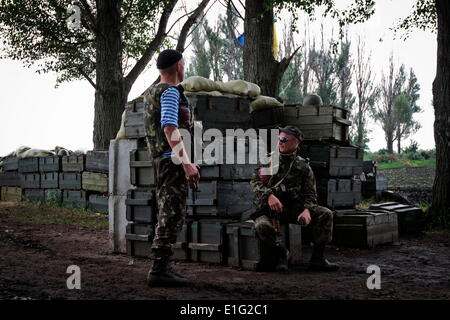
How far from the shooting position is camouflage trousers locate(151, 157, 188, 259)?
4.90m

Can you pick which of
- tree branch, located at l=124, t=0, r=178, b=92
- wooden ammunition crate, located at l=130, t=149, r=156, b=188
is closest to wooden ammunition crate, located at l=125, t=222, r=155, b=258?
wooden ammunition crate, located at l=130, t=149, r=156, b=188

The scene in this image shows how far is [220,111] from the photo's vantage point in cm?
783

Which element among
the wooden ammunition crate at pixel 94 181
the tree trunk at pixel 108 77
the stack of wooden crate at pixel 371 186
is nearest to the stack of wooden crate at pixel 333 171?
the stack of wooden crate at pixel 371 186

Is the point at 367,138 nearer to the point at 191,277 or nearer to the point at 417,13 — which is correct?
the point at 417,13

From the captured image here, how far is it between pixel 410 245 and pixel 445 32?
15.6ft

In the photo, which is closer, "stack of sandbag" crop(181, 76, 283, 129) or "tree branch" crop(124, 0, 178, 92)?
"stack of sandbag" crop(181, 76, 283, 129)

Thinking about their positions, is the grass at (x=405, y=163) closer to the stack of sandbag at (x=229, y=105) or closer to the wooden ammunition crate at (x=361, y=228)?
the wooden ammunition crate at (x=361, y=228)

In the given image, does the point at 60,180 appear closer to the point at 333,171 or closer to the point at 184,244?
the point at 333,171

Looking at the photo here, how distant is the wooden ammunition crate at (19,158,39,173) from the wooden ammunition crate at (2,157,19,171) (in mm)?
537

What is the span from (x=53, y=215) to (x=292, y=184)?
28.7 ft

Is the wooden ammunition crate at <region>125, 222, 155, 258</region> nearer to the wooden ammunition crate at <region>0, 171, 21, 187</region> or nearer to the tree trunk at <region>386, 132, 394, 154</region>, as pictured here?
the wooden ammunition crate at <region>0, 171, 21, 187</region>

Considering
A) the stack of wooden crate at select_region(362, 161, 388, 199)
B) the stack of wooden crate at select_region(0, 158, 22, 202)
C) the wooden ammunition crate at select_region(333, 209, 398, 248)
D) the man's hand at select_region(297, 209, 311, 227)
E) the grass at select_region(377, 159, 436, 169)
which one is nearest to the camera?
the man's hand at select_region(297, 209, 311, 227)

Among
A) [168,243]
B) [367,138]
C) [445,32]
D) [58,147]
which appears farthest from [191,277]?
[367,138]

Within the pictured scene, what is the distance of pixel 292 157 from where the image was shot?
6.09 m
